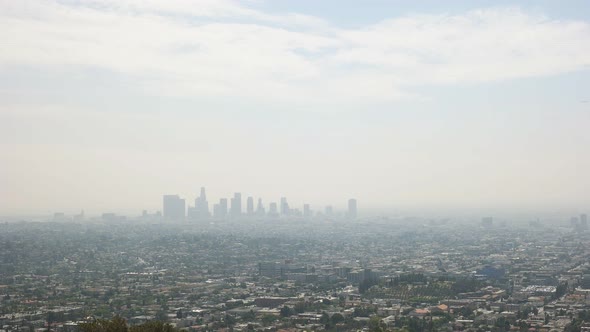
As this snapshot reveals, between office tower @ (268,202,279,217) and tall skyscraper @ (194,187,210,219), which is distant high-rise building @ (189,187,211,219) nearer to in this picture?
tall skyscraper @ (194,187,210,219)

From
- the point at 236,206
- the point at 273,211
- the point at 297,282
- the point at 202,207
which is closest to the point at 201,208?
the point at 202,207

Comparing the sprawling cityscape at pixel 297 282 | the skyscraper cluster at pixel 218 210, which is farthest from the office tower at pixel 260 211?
the sprawling cityscape at pixel 297 282

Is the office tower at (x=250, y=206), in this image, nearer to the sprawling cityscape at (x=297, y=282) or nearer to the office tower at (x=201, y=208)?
the office tower at (x=201, y=208)

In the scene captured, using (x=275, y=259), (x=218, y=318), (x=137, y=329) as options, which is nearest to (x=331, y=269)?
(x=275, y=259)

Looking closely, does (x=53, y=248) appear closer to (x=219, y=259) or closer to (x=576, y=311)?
(x=219, y=259)

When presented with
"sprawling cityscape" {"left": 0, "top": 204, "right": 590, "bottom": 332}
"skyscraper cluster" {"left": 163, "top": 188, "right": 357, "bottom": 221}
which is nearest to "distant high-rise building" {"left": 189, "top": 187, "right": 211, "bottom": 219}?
"skyscraper cluster" {"left": 163, "top": 188, "right": 357, "bottom": 221}
